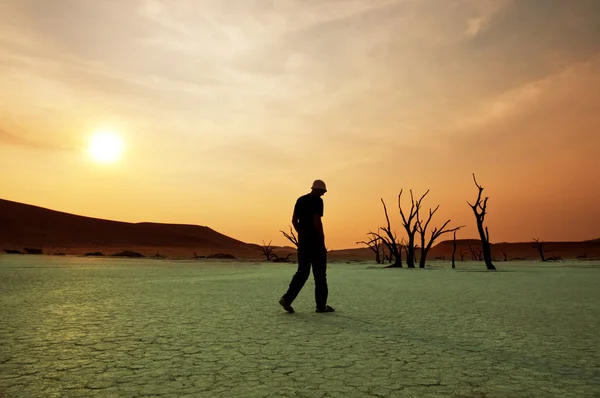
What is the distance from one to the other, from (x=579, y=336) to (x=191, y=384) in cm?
495

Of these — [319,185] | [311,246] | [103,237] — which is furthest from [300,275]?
[103,237]

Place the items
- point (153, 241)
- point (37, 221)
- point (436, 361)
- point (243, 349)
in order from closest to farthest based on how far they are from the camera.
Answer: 1. point (436, 361)
2. point (243, 349)
3. point (37, 221)
4. point (153, 241)

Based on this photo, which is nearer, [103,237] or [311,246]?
[311,246]

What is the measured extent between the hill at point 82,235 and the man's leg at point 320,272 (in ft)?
189

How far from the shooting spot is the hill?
70.8 m

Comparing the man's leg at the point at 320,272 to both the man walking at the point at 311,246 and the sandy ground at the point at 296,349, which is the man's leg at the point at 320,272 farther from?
the sandy ground at the point at 296,349

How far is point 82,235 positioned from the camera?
82375mm

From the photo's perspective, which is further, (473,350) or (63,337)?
(63,337)

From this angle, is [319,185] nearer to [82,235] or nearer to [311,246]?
[311,246]


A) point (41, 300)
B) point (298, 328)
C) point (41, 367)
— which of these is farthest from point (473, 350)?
point (41, 300)

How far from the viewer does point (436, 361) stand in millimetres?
4809

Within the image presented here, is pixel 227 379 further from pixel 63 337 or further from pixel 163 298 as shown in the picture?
pixel 163 298

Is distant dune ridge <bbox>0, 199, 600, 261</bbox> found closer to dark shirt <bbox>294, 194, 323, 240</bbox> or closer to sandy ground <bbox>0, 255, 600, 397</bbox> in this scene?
sandy ground <bbox>0, 255, 600, 397</bbox>

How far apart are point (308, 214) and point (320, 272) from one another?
987mm
